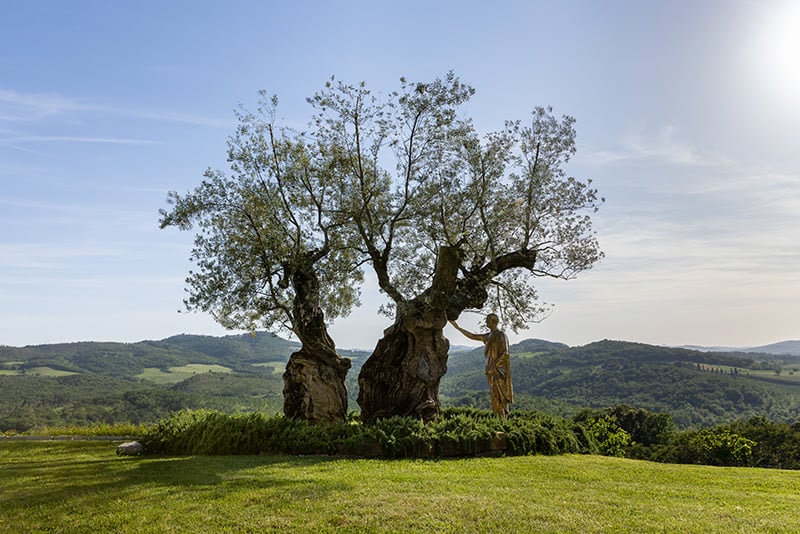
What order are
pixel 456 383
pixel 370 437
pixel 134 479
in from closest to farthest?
pixel 134 479
pixel 370 437
pixel 456 383

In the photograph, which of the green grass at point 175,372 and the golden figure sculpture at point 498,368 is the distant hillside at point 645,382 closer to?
the golden figure sculpture at point 498,368

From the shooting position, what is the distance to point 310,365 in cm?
1683

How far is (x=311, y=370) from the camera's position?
1678 centimetres

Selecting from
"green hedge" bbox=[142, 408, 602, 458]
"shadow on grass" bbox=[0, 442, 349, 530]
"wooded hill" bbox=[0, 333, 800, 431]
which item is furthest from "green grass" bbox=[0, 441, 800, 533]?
"wooded hill" bbox=[0, 333, 800, 431]

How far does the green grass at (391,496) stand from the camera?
727 cm

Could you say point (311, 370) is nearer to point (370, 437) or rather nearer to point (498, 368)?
point (370, 437)

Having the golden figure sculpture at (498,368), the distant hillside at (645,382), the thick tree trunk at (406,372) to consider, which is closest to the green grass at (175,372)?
the distant hillside at (645,382)

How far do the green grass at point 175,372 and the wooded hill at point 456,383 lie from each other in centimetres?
25

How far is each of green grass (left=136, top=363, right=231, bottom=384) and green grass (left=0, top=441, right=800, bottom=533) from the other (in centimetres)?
7602

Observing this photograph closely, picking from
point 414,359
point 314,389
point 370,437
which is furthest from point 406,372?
point 370,437

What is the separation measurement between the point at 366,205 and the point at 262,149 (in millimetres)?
3924

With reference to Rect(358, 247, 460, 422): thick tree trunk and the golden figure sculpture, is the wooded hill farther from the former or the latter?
Rect(358, 247, 460, 422): thick tree trunk

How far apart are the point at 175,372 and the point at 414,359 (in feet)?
285

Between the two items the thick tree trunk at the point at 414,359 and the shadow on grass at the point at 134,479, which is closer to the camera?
the shadow on grass at the point at 134,479
